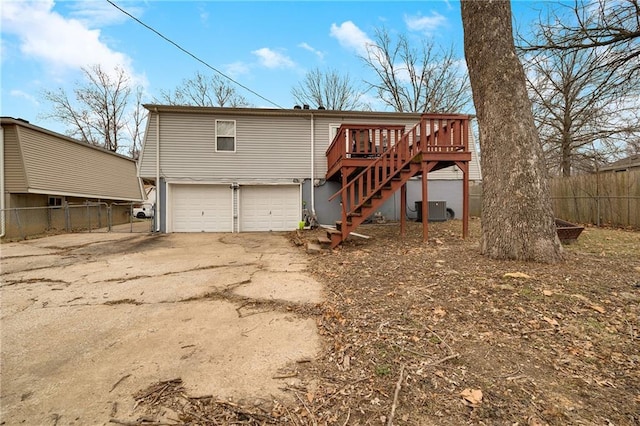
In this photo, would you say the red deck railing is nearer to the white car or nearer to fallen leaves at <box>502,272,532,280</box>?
fallen leaves at <box>502,272,532,280</box>

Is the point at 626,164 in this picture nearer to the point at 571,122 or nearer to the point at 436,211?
the point at 571,122

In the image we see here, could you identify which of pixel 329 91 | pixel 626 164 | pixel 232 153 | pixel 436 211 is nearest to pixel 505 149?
pixel 436 211

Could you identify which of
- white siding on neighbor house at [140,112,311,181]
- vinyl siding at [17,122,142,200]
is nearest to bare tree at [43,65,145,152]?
vinyl siding at [17,122,142,200]

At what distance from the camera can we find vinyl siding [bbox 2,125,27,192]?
10477 millimetres

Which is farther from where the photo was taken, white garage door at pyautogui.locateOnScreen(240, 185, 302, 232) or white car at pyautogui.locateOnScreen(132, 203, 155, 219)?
white car at pyautogui.locateOnScreen(132, 203, 155, 219)

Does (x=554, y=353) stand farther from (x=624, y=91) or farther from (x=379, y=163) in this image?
(x=624, y=91)

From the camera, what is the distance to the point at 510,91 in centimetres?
434

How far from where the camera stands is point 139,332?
2.76 m

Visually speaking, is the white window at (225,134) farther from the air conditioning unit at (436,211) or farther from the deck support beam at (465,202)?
the deck support beam at (465,202)

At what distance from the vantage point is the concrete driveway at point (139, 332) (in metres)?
1.85

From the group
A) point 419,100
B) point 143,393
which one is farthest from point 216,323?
point 419,100

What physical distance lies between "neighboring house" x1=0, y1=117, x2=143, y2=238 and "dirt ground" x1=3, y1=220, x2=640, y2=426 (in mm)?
12723

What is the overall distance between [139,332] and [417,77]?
871 inches

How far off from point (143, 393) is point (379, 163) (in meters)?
6.04
